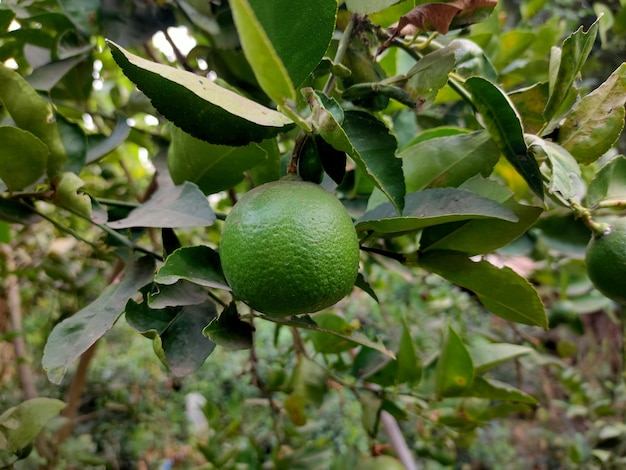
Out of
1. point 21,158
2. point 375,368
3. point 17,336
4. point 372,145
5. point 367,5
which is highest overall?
point 367,5

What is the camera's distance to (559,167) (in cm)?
43

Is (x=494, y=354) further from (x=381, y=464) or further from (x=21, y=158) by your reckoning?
(x=21, y=158)

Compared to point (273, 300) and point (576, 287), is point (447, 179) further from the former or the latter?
point (576, 287)

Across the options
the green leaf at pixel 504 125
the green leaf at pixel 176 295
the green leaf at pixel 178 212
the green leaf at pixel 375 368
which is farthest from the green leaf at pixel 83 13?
the green leaf at pixel 375 368

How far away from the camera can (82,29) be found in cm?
76

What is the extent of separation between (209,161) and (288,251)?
0.71 feet

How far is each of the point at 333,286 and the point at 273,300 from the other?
5cm

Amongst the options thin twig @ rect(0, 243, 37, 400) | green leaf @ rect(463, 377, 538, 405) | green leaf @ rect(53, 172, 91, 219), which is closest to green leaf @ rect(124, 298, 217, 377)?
green leaf @ rect(53, 172, 91, 219)

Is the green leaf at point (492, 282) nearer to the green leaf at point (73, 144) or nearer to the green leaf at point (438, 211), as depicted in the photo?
the green leaf at point (438, 211)

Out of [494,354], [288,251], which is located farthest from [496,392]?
[288,251]

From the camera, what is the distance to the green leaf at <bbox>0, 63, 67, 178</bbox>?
0.53 m

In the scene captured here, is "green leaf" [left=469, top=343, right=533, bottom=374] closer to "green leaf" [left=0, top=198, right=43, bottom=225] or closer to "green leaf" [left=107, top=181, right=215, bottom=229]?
"green leaf" [left=107, top=181, right=215, bottom=229]

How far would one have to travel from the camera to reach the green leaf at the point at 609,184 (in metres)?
0.58

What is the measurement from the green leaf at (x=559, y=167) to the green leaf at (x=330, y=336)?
363 millimetres
